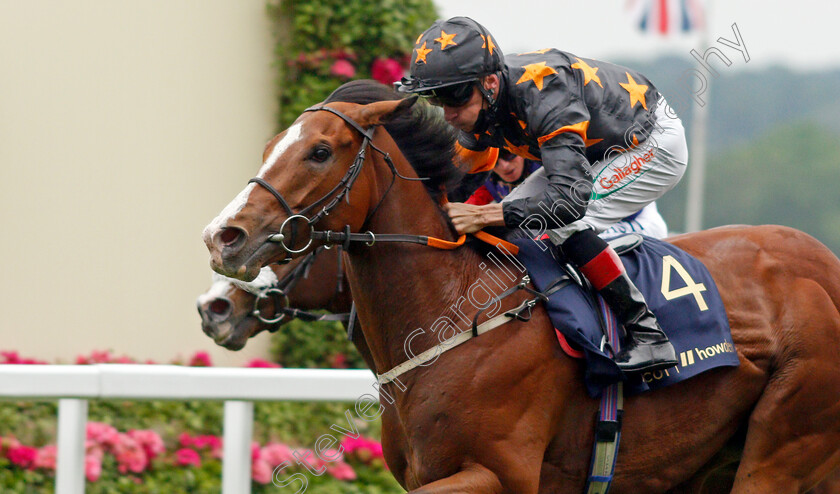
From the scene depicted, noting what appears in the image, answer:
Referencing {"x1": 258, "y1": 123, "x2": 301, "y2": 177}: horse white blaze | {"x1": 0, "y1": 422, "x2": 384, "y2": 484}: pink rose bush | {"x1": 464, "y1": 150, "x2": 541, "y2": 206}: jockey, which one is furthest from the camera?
{"x1": 464, "y1": 150, "x2": 541, "y2": 206}: jockey

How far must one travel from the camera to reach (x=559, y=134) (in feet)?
9.75

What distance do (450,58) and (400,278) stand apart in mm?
705

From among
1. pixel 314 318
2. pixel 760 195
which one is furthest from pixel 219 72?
pixel 760 195

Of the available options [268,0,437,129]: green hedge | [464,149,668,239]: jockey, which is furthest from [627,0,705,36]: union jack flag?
[464,149,668,239]: jockey

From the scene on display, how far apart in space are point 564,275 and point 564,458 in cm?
59

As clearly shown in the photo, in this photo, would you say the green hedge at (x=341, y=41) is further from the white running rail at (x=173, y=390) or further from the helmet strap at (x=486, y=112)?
the helmet strap at (x=486, y=112)

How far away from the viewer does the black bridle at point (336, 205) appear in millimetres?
2772

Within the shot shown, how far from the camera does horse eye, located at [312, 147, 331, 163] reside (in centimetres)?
285

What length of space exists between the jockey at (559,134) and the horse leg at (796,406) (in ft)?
1.79

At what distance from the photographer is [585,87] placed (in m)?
3.19

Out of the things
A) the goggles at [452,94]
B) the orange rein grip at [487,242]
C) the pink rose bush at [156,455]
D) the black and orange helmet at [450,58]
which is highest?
the black and orange helmet at [450,58]

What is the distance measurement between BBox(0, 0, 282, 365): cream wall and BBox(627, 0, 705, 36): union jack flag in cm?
679

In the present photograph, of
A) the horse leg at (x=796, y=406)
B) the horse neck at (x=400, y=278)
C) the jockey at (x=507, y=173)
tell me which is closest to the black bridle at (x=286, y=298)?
the jockey at (x=507, y=173)

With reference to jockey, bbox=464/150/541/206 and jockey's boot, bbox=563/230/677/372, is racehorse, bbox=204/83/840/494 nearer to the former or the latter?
jockey's boot, bbox=563/230/677/372
